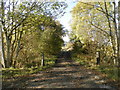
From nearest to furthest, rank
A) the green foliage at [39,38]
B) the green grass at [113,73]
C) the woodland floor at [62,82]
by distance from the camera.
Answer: the woodland floor at [62,82] < the green grass at [113,73] < the green foliage at [39,38]

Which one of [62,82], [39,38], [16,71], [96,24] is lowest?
[62,82]

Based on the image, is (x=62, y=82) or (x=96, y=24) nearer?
(x=62, y=82)

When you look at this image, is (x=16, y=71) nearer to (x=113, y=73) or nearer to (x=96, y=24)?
(x=113, y=73)

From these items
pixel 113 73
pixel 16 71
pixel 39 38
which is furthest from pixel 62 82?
pixel 39 38

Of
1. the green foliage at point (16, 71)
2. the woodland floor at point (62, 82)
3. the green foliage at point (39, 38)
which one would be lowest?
the woodland floor at point (62, 82)

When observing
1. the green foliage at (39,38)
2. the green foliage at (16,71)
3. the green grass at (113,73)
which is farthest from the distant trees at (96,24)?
the green foliage at (16,71)

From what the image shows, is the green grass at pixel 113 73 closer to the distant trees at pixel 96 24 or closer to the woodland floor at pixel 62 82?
the woodland floor at pixel 62 82

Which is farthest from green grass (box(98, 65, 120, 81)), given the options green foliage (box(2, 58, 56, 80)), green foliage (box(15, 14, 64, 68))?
green foliage (box(15, 14, 64, 68))

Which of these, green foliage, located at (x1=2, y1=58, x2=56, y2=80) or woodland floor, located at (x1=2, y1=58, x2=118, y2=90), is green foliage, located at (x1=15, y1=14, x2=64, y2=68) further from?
woodland floor, located at (x1=2, y1=58, x2=118, y2=90)

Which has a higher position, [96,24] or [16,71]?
[96,24]

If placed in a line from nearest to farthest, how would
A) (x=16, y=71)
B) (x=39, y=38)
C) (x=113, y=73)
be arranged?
1. (x=113, y=73)
2. (x=16, y=71)
3. (x=39, y=38)

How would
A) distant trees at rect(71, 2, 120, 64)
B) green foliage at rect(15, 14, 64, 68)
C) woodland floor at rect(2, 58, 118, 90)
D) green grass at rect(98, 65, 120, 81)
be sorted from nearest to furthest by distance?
woodland floor at rect(2, 58, 118, 90), green grass at rect(98, 65, 120, 81), green foliage at rect(15, 14, 64, 68), distant trees at rect(71, 2, 120, 64)

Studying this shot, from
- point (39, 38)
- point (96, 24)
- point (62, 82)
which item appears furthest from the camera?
point (96, 24)

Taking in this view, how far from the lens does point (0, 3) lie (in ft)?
25.1
